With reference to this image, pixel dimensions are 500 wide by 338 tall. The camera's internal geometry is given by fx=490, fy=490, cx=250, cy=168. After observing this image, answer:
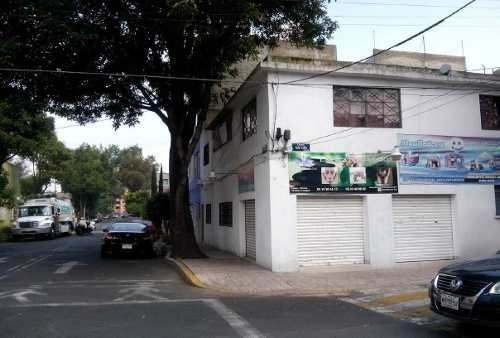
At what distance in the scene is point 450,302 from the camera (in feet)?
21.0

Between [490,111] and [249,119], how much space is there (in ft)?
25.3

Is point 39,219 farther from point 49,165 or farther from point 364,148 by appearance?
point 364,148

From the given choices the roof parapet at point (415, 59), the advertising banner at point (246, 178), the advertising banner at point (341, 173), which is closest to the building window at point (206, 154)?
the advertising banner at point (246, 178)

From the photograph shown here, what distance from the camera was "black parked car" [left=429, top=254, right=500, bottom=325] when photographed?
587cm

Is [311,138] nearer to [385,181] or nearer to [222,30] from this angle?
[385,181]

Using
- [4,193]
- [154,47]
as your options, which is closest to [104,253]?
[154,47]

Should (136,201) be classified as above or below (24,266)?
above

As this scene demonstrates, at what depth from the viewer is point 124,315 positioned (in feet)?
26.3

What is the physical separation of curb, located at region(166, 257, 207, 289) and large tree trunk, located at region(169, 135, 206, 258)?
555 mm

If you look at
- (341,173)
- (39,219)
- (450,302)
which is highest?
(341,173)

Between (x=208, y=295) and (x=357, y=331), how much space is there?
4.02m

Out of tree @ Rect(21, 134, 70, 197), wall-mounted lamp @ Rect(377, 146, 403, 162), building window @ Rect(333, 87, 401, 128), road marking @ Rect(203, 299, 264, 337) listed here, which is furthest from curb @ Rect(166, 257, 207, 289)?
tree @ Rect(21, 134, 70, 197)

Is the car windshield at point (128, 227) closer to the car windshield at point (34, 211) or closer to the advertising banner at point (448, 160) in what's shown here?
the advertising banner at point (448, 160)

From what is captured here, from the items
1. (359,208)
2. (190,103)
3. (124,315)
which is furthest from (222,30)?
(124,315)
